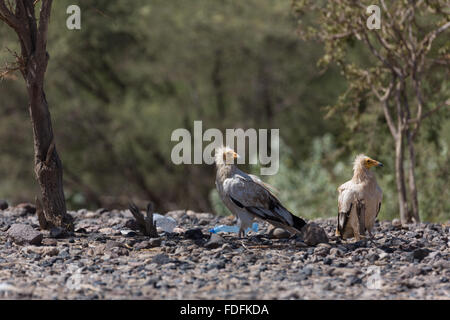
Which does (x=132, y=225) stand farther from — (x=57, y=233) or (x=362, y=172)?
(x=362, y=172)

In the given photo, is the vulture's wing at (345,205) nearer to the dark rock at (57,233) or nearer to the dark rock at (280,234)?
the dark rock at (280,234)

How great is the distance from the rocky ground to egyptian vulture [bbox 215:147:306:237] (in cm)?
20

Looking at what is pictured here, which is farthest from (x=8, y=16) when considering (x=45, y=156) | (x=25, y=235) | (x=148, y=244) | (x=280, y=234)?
(x=280, y=234)

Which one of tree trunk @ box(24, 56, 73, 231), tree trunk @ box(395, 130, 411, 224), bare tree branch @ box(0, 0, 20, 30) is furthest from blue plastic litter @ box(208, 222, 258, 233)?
bare tree branch @ box(0, 0, 20, 30)

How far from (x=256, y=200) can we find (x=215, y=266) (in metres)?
1.38

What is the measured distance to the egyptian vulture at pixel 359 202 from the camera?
7402 mm

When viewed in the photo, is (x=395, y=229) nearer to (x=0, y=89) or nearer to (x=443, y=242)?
(x=443, y=242)

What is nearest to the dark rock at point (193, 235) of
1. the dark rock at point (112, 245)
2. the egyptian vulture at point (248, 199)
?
the egyptian vulture at point (248, 199)

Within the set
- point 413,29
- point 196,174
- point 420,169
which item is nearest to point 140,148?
point 196,174

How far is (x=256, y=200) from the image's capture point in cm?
736

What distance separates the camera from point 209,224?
8953 millimetres

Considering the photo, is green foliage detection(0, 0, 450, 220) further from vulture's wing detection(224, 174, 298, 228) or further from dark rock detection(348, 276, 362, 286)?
dark rock detection(348, 276, 362, 286)

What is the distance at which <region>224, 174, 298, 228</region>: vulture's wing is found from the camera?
7.27 m

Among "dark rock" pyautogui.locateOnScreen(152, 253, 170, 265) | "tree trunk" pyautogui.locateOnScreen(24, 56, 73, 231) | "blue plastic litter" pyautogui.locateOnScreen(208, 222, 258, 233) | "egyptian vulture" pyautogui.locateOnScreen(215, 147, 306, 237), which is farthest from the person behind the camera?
"blue plastic litter" pyautogui.locateOnScreen(208, 222, 258, 233)
